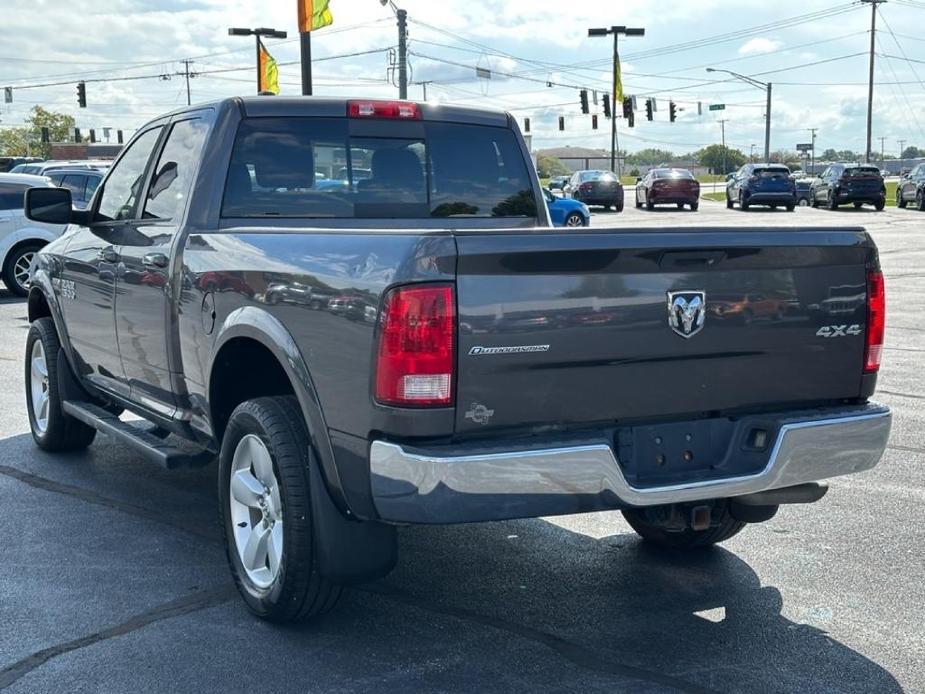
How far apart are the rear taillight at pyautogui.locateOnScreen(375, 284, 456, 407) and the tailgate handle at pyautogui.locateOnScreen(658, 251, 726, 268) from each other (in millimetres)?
779

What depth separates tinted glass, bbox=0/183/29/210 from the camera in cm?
1702

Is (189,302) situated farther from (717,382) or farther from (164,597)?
(717,382)

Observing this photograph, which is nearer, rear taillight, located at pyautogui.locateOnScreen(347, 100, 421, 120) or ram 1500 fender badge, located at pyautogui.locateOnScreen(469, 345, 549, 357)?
ram 1500 fender badge, located at pyautogui.locateOnScreen(469, 345, 549, 357)

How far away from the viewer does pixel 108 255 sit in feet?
19.6

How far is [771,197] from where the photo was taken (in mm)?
44312

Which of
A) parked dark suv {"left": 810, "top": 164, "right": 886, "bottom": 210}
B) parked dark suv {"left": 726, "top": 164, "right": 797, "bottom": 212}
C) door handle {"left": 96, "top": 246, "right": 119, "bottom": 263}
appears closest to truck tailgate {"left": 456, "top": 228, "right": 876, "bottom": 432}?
door handle {"left": 96, "top": 246, "right": 119, "bottom": 263}

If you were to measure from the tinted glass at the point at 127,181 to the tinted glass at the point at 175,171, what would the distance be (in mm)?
208

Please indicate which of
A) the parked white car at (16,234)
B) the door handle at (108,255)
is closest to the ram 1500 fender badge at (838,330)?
the door handle at (108,255)

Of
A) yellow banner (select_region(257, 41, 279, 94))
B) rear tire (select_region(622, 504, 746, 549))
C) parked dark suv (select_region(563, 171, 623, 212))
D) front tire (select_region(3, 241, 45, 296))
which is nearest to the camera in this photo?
rear tire (select_region(622, 504, 746, 549))

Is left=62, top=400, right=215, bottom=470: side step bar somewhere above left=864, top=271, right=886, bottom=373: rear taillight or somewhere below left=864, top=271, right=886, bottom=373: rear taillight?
below

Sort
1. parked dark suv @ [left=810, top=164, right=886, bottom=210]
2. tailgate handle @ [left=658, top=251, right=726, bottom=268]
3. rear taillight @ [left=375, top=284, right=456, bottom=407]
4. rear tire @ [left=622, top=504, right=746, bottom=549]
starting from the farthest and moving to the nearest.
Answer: parked dark suv @ [left=810, top=164, right=886, bottom=210]
rear tire @ [left=622, top=504, right=746, bottom=549]
tailgate handle @ [left=658, top=251, right=726, bottom=268]
rear taillight @ [left=375, top=284, right=456, bottom=407]

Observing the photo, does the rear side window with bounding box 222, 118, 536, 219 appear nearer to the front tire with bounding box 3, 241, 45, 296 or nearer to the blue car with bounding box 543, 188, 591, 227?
the front tire with bounding box 3, 241, 45, 296

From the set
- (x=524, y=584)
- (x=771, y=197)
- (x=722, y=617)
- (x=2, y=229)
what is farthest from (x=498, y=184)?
(x=771, y=197)

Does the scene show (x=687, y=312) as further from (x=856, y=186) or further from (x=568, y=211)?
(x=856, y=186)
